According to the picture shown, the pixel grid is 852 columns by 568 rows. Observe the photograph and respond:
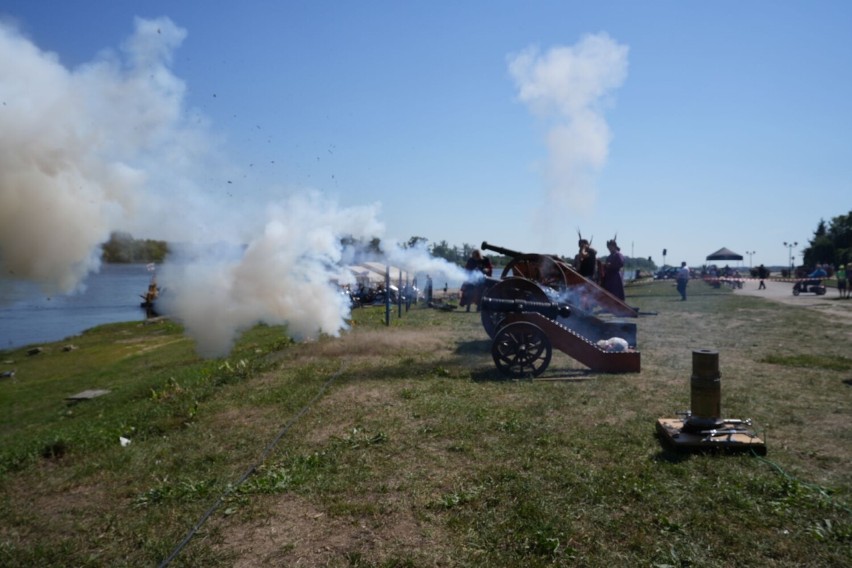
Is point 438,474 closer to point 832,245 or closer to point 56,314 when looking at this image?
point 56,314

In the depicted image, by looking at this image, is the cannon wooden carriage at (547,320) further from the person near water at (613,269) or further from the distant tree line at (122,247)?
the distant tree line at (122,247)

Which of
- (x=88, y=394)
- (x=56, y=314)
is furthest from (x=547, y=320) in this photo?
(x=56, y=314)

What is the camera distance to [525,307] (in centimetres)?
970

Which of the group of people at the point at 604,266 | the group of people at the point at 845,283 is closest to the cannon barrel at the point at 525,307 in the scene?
the group of people at the point at 604,266

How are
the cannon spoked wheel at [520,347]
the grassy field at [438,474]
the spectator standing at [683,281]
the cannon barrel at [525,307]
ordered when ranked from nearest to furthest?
the grassy field at [438,474] → the cannon spoked wheel at [520,347] → the cannon barrel at [525,307] → the spectator standing at [683,281]

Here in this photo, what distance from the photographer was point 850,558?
3420mm

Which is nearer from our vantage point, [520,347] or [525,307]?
[520,347]

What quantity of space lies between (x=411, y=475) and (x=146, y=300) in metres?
38.6

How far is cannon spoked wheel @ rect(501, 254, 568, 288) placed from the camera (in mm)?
12344

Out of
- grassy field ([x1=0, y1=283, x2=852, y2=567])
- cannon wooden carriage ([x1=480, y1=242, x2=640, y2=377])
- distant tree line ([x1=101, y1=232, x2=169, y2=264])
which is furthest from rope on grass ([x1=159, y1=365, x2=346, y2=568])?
distant tree line ([x1=101, y1=232, x2=169, y2=264])

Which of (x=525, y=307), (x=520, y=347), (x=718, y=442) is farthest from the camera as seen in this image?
(x=525, y=307)

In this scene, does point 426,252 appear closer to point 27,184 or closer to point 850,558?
point 27,184

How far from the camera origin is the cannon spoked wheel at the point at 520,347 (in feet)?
29.3

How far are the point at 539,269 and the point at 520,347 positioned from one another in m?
3.87
